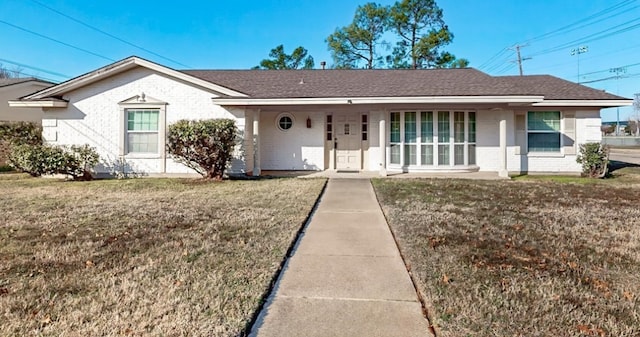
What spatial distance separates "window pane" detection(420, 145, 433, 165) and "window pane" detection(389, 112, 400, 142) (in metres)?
0.91

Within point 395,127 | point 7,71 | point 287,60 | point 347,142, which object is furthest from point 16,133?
point 7,71

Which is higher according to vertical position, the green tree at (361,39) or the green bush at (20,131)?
the green tree at (361,39)

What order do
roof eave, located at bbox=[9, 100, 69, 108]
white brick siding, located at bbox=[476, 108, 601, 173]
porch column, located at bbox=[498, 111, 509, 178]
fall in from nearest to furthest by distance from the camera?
1. roof eave, located at bbox=[9, 100, 69, 108]
2. porch column, located at bbox=[498, 111, 509, 178]
3. white brick siding, located at bbox=[476, 108, 601, 173]

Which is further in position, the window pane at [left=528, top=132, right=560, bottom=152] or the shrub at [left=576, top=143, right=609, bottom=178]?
the window pane at [left=528, top=132, right=560, bottom=152]

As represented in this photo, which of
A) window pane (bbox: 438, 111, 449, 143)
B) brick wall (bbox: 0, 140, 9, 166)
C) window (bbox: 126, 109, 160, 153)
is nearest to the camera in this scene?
window (bbox: 126, 109, 160, 153)

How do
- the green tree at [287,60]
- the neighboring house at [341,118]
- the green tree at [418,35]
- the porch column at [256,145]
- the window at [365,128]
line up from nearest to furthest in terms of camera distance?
the neighboring house at [341,118] → the porch column at [256,145] → the window at [365,128] → the green tree at [418,35] → the green tree at [287,60]

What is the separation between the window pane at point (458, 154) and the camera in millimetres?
12312

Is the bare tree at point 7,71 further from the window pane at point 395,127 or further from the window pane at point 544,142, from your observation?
the window pane at point 544,142

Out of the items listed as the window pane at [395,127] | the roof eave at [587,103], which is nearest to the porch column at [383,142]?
the window pane at [395,127]

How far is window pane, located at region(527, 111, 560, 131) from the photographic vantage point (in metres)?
12.5

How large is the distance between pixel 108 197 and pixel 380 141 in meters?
7.83


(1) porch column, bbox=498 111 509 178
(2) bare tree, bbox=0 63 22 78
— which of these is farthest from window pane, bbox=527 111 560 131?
(2) bare tree, bbox=0 63 22 78

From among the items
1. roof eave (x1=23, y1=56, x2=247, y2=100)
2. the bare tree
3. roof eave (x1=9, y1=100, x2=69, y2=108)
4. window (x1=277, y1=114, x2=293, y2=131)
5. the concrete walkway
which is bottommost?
the concrete walkway

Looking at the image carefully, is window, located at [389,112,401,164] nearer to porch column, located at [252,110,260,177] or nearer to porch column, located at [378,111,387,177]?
porch column, located at [378,111,387,177]
